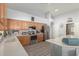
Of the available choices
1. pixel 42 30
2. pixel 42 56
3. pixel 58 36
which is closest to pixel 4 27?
pixel 42 30

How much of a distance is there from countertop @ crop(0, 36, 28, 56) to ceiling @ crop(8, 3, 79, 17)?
61 cm

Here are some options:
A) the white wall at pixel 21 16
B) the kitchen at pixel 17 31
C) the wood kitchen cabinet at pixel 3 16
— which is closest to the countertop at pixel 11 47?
the kitchen at pixel 17 31

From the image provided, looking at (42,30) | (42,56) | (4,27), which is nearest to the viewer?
(4,27)

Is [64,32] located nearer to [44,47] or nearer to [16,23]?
[44,47]

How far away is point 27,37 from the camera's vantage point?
2258mm

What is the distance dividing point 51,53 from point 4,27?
43.5 inches

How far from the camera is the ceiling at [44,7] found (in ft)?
6.77

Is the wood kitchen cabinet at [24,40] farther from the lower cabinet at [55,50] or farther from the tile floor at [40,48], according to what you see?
the lower cabinet at [55,50]

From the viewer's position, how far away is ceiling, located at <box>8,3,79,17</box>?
6.77 ft

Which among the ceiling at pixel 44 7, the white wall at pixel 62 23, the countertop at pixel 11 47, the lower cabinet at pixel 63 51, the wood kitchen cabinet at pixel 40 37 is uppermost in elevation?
the ceiling at pixel 44 7

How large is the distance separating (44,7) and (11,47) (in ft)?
3.28

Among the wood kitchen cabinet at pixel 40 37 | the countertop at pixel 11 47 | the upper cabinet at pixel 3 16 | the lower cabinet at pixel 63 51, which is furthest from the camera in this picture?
the wood kitchen cabinet at pixel 40 37

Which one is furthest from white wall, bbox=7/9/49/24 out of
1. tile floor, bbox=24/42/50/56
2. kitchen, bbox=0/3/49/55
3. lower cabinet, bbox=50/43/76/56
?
lower cabinet, bbox=50/43/76/56

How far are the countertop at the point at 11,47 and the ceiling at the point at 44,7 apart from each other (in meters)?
0.61
